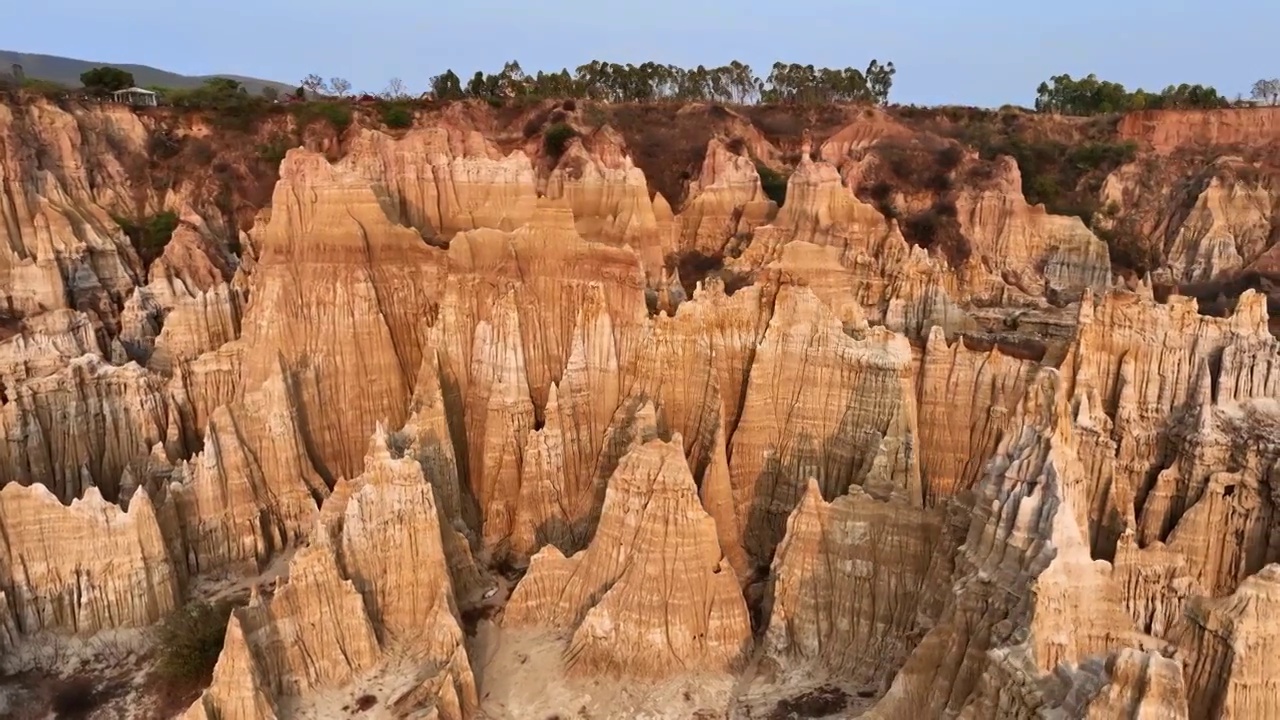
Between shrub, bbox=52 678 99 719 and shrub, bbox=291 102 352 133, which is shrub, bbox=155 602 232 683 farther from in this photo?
shrub, bbox=291 102 352 133

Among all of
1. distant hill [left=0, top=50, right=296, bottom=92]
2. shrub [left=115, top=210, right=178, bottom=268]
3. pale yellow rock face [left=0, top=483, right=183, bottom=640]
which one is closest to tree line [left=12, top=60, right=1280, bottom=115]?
shrub [left=115, top=210, right=178, bottom=268]

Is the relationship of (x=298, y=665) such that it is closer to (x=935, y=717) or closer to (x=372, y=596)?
(x=372, y=596)

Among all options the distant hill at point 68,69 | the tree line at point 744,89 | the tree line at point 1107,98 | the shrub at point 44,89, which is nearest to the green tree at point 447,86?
the tree line at point 744,89

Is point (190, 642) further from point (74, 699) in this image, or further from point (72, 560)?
point (72, 560)

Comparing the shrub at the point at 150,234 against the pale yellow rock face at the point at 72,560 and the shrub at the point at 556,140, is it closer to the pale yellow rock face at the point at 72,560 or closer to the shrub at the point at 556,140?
the shrub at the point at 556,140

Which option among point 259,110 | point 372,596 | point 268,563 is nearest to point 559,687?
point 372,596

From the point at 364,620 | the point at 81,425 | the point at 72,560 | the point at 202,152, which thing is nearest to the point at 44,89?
the point at 202,152
